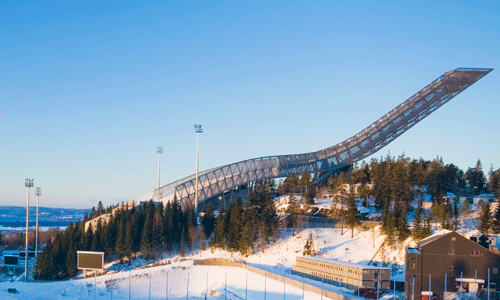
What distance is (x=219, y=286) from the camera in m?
45.6

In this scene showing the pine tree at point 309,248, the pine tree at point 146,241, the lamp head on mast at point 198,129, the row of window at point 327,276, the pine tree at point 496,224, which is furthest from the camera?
the lamp head on mast at point 198,129

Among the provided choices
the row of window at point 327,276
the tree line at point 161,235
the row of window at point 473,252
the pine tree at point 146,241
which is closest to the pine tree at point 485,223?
the row of window at point 473,252

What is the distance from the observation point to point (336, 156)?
83.6 metres

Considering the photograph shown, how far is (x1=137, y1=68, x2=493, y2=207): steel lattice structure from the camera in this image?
243ft

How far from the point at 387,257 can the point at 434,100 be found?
3581cm

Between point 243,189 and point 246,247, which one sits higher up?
point 243,189

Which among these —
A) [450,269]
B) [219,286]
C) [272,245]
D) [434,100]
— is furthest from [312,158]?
[450,269]

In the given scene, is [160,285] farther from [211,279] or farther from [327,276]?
[327,276]

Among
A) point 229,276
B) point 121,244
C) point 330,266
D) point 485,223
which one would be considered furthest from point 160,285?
point 485,223

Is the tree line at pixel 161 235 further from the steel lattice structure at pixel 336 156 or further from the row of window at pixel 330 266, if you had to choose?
the row of window at pixel 330 266

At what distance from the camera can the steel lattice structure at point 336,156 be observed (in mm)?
74125

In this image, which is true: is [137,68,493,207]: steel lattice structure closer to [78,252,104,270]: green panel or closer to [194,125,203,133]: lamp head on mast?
[194,125,203,133]: lamp head on mast

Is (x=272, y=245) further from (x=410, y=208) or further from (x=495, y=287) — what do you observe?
(x=495, y=287)

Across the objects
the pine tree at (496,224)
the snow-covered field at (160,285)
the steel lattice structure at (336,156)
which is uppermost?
the steel lattice structure at (336,156)
